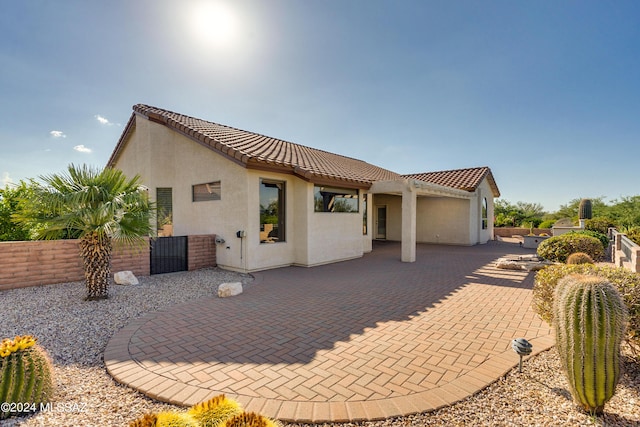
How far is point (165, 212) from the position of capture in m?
13.0

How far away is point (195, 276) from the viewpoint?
9219 mm

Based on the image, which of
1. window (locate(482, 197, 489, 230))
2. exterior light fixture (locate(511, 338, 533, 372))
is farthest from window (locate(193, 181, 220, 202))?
window (locate(482, 197, 489, 230))

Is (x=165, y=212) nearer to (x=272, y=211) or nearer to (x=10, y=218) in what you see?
(x=10, y=218)

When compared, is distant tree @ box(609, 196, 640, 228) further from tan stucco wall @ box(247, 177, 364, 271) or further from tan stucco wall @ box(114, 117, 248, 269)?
tan stucco wall @ box(114, 117, 248, 269)

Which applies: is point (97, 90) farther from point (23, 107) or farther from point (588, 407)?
point (588, 407)

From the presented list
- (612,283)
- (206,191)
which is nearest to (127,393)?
(612,283)

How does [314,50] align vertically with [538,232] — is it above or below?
above

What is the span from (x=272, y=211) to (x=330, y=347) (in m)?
6.91

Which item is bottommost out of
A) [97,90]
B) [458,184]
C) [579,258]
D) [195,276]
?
[195,276]

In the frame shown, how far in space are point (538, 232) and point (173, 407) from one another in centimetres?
3181

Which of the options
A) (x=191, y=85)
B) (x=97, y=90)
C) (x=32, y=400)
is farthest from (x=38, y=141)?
(x=32, y=400)

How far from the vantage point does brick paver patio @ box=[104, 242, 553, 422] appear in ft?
9.83

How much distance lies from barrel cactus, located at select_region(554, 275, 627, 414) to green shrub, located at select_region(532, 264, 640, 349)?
1.23 m

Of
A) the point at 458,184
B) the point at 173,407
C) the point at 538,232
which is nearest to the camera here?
the point at 173,407
